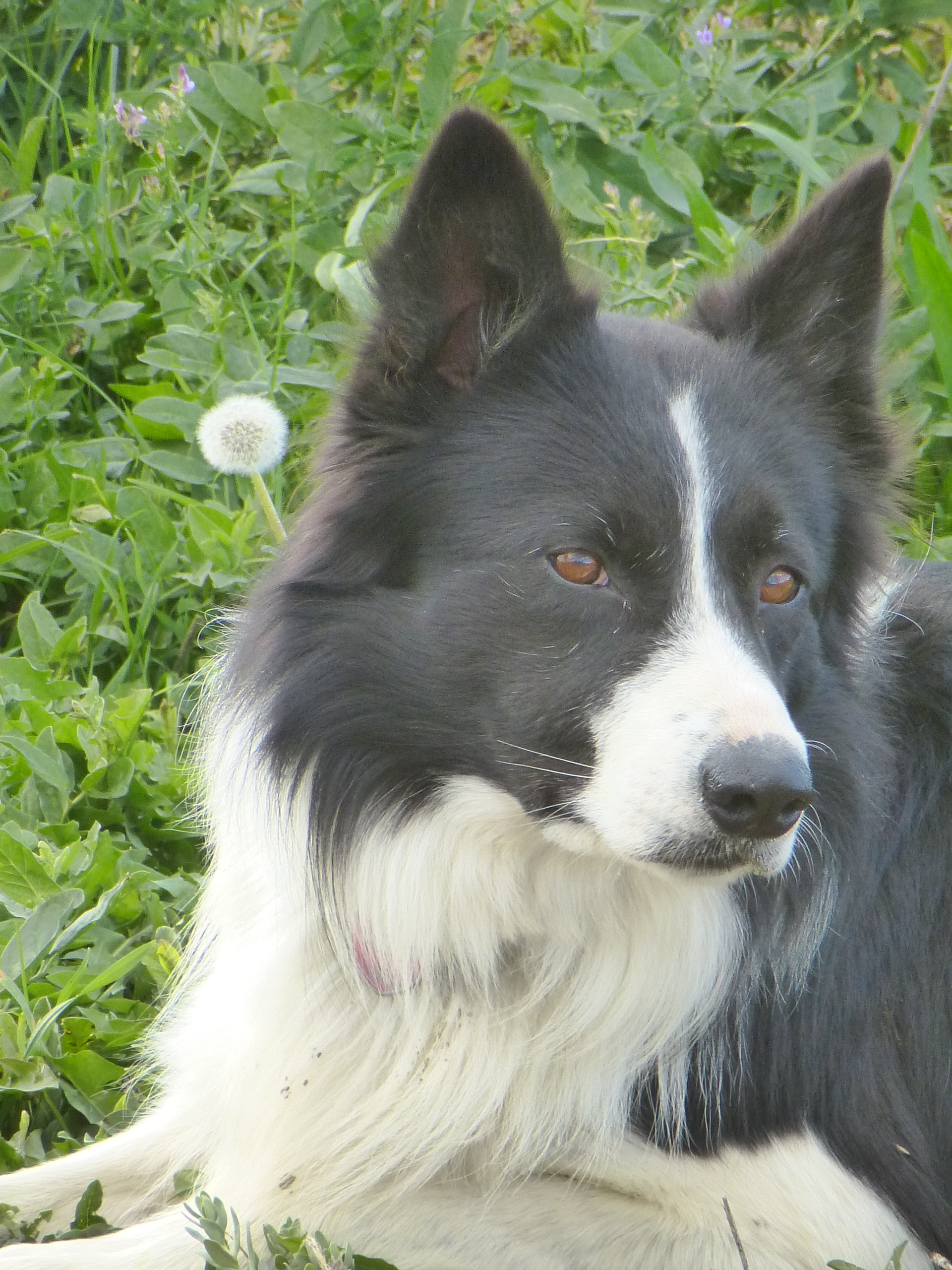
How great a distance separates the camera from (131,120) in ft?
16.3

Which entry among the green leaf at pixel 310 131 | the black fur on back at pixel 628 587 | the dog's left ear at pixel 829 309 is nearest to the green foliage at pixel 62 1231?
the black fur on back at pixel 628 587

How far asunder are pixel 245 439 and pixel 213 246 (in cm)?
152

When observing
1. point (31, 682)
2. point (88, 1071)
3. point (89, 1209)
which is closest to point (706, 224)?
point (31, 682)

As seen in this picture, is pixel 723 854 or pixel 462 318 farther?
pixel 462 318

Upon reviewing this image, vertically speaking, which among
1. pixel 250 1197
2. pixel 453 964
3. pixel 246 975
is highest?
pixel 453 964

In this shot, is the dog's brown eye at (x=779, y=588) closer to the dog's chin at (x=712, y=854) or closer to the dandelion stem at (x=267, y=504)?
the dog's chin at (x=712, y=854)

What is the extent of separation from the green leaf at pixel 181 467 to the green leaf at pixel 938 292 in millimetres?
2345

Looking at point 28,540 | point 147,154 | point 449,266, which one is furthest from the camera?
point 147,154

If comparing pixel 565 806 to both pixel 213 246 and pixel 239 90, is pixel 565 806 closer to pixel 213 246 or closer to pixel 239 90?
pixel 213 246

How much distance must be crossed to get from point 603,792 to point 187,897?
167 cm

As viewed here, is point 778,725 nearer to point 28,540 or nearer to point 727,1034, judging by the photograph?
point 727,1034

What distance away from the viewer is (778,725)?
222 cm

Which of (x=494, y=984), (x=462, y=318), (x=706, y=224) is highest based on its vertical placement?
(x=462, y=318)

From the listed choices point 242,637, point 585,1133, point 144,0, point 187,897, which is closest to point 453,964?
point 585,1133
